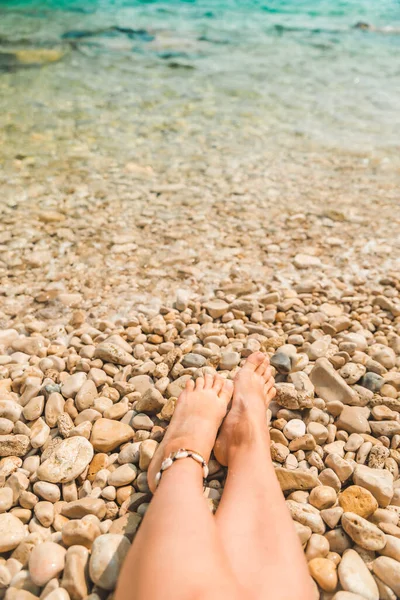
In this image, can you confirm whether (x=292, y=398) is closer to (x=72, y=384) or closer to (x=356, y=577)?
(x=356, y=577)

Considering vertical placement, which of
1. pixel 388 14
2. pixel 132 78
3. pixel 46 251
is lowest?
pixel 46 251

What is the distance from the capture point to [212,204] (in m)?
4.44

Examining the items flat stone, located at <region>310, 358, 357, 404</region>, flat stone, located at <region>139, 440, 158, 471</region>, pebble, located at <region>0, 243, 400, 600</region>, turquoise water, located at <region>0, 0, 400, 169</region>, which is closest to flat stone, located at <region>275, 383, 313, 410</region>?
pebble, located at <region>0, 243, 400, 600</region>

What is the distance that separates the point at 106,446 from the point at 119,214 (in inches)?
105

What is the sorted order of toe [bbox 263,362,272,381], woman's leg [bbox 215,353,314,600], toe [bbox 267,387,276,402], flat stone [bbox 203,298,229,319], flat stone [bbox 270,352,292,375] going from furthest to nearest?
flat stone [bbox 203,298,229,319] → flat stone [bbox 270,352,292,375] → toe [bbox 263,362,272,381] → toe [bbox 267,387,276,402] → woman's leg [bbox 215,353,314,600]

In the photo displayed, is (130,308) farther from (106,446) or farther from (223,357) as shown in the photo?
(106,446)

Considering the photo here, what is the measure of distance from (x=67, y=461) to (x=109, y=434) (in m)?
0.22

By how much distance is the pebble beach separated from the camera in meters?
1.70

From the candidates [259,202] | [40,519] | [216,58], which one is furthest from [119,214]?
[216,58]

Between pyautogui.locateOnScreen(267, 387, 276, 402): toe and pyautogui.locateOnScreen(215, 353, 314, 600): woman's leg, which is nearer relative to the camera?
pyautogui.locateOnScreen(215, 353, 314, 600): woman's leg

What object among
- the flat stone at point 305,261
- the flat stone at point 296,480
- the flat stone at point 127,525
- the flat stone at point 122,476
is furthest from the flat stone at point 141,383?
the flat stone at point 305,261

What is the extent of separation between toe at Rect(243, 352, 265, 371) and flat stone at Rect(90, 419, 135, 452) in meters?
0.71

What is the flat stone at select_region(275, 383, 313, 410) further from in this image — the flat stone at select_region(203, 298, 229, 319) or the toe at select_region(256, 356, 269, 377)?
the flat stone at select_region(203, 298, 229, 319)

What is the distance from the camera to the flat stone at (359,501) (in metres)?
1.78
